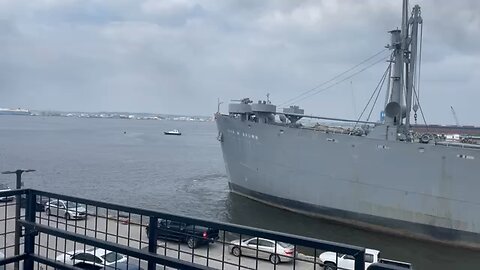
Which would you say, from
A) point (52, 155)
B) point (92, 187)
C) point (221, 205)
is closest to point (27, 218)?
point (221, 205)

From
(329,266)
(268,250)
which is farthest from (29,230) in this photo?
(268,250)

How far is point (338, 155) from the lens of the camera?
18.8 meters

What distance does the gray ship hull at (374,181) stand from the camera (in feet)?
54.0

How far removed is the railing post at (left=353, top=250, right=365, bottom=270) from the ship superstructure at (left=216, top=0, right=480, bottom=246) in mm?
15560

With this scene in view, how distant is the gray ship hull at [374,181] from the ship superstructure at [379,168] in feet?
0.12

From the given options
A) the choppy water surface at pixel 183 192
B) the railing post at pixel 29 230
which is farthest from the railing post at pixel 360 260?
the choppy water surface at pixel 183 192

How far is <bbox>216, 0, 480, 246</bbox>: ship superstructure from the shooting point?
16562 mm

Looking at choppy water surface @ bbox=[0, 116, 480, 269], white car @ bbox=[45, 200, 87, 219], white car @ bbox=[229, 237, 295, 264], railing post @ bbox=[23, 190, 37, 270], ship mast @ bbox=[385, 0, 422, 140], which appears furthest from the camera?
ship mast @ bbox=[385, 0, 422, 140]

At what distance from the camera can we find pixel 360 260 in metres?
2.41

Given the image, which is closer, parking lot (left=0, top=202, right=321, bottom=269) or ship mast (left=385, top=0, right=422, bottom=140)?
parking lot (left=0, top=202, right=321, bottom=269)

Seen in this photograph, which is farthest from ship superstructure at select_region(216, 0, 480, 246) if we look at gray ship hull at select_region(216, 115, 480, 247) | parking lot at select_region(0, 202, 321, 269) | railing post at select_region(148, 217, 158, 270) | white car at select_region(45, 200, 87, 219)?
railing post at select_region(148, 217, 158, 270)

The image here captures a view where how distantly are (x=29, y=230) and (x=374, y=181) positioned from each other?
1608 cm

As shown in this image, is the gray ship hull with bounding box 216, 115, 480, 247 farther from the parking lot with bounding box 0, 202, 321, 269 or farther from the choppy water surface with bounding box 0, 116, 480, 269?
the parking lot with bounding box 0, 202, 321, 269

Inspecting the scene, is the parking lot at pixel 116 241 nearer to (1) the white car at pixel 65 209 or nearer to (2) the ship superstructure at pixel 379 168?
(1) the white car at pixel 65 209
